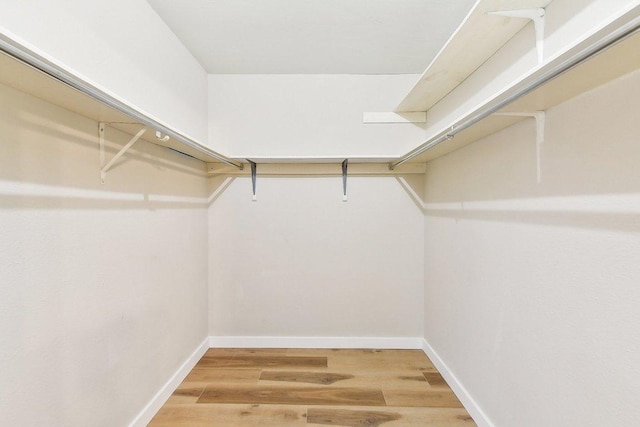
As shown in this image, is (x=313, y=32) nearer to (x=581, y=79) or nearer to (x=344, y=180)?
(x=344, y=180)

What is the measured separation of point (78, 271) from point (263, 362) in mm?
1449

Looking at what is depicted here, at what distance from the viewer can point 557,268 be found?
1054 mm

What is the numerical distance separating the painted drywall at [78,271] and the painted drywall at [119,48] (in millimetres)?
202

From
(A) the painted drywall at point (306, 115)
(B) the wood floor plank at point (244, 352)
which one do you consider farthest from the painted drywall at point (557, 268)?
(B) the wood floor plank at point (244, 352)

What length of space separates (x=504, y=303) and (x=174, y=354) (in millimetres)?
1826

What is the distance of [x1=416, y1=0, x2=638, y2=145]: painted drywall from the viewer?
0.89 metres

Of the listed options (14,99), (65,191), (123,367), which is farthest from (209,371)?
(14,99)

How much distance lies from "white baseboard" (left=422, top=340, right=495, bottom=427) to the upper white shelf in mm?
1722

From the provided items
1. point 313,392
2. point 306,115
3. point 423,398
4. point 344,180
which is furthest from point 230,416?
point 306,115

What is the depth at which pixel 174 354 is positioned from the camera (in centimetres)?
189

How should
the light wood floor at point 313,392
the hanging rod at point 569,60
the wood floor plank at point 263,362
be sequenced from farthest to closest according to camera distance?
the wood floor plank at point 263,362 < the light wood floor at point 313,392 < the hanging rod at point 569,60

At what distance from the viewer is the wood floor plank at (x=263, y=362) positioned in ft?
7.11

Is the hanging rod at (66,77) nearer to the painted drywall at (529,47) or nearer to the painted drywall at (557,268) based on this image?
the painted drywall at (529,47)

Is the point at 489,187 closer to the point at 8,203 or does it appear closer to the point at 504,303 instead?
the point at 504,303
